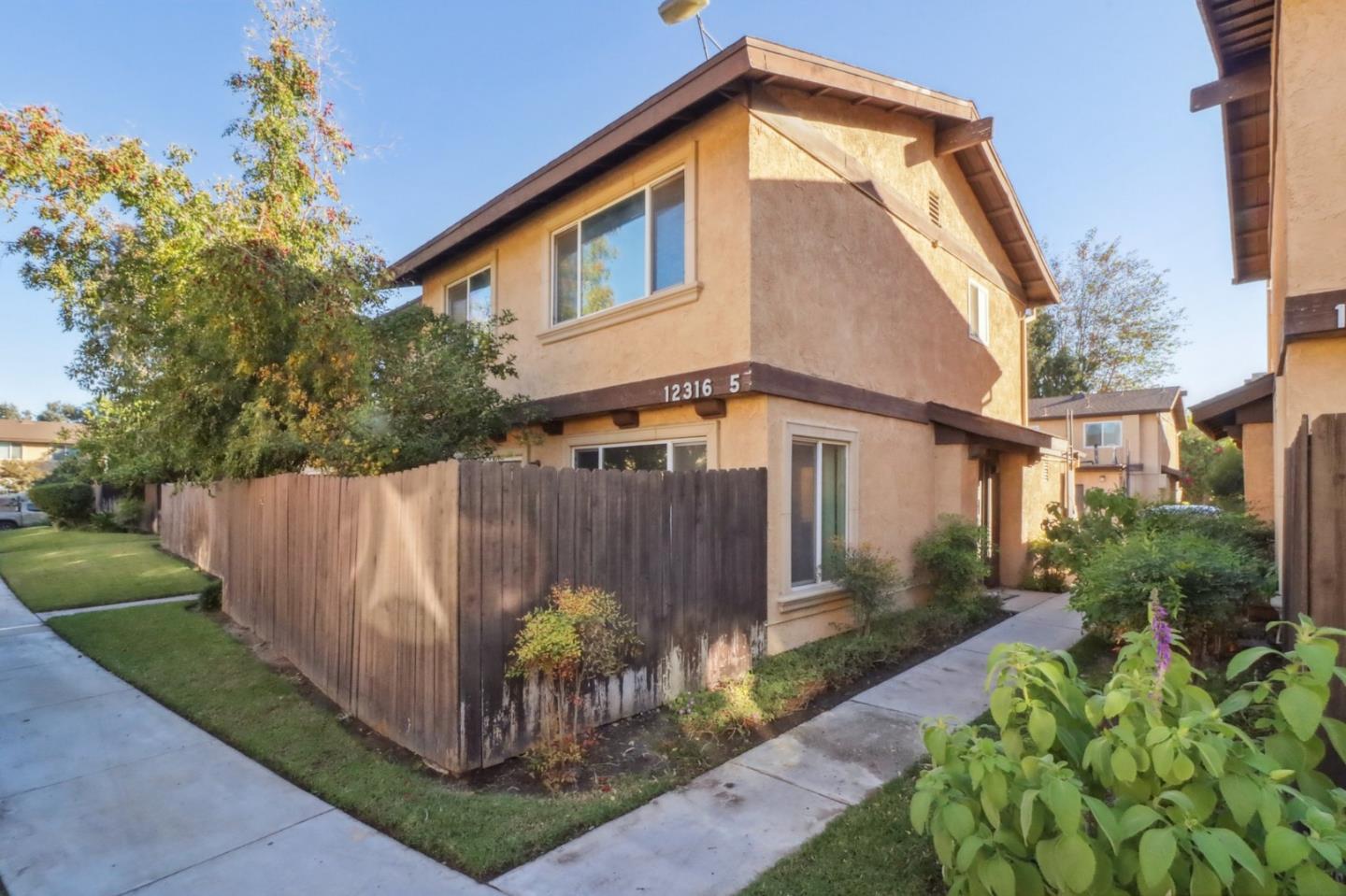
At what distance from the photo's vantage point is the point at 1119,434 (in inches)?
1129

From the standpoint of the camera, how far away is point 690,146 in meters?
7.57

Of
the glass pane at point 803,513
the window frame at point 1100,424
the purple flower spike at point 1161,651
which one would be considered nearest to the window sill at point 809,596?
the glass pane at point 803,513

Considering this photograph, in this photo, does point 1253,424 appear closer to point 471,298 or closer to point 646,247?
point 646,247

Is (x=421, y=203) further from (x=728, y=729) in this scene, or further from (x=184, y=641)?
(x=728, y=729)

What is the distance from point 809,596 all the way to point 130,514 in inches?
1006

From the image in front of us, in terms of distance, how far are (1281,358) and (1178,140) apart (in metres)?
9.44

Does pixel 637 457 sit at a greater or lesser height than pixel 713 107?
lesser

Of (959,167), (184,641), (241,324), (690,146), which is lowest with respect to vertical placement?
(184,641)

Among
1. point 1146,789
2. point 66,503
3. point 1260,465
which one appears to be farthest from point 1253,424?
point 66,503

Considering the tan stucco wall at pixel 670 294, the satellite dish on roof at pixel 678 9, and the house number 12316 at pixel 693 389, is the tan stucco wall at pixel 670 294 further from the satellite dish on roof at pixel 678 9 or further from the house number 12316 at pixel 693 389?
the satellite dish on roof at pixel 678 9

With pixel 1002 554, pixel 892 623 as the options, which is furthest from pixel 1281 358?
pixel 1002 554

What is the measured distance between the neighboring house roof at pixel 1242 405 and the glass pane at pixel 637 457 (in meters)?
8.30

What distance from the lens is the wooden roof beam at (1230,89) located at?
7.76 m

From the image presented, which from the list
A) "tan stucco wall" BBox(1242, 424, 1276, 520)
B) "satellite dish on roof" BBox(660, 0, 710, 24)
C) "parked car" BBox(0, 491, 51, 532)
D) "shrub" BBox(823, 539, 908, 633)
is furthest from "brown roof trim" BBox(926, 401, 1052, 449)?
"parked car" BBox(0, 491, 51, 532)
